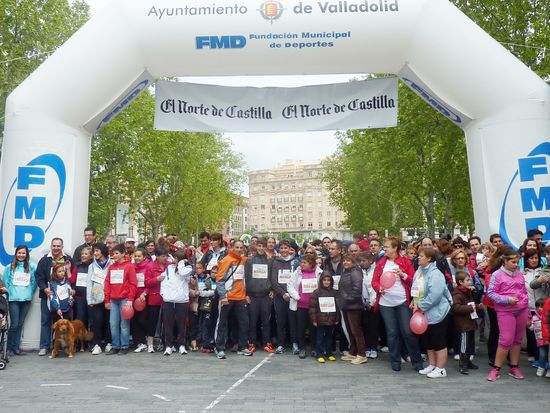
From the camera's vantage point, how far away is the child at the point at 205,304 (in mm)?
8484

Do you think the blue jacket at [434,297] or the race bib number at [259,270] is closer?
the blue jacket at [434,297]

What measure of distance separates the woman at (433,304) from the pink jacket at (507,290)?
1.84 feet

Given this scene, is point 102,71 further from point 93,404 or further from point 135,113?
point 135,113

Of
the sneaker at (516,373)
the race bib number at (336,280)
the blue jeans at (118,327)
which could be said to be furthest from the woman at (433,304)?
the blue jeans at (118,327)

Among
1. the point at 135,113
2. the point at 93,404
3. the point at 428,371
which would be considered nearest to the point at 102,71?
the point at 93,404

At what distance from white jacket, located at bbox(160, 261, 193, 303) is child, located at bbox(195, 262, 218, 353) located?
0.33 m

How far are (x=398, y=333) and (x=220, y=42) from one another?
17.0 ft

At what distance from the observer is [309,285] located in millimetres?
8164

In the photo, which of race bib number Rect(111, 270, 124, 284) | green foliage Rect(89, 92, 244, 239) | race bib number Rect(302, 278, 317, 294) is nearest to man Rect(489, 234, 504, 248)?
race bib number Rect(302, 278, 317, 294)

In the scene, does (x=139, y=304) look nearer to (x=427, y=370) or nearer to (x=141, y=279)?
(x=141, y=279)

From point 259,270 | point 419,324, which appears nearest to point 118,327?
point 259,270

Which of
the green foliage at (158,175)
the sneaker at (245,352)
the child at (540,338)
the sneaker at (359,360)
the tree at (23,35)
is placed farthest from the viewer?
the green foliage at (158,175)

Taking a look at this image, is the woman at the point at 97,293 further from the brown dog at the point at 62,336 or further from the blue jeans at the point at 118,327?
the brown dog at the point at 62,336

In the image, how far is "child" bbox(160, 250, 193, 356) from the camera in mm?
8203
